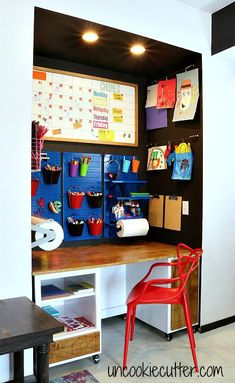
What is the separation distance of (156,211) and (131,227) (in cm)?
48

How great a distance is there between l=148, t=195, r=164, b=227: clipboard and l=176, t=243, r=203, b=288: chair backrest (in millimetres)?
503

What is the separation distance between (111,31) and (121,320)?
252 centimetres

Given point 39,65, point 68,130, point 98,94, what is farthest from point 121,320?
point 39,65

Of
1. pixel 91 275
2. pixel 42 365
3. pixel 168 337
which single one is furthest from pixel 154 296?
pixel 42 365

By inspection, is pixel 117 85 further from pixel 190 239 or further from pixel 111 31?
pixel 190 239

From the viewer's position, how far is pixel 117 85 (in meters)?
→ 3.27

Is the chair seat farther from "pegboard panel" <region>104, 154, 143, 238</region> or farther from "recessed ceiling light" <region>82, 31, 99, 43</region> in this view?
"recessed ceiling light" <region>82, 31, 99, 43</region>

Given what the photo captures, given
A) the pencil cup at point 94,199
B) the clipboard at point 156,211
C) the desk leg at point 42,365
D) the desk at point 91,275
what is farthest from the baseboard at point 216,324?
the desk leg at point 42,365

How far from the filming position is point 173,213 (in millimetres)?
3240

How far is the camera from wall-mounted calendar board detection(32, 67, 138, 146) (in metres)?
2.88

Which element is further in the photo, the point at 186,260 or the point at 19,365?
the point at 186,260

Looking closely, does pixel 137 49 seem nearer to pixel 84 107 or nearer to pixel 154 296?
pixel 84 107

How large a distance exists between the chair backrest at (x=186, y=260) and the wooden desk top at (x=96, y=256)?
0.09 meters

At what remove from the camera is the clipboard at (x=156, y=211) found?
11.1 feet
